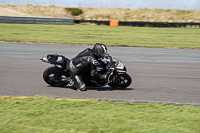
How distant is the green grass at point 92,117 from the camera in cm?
473

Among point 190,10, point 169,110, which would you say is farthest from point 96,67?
point 190,10

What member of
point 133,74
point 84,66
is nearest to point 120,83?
point 84,66

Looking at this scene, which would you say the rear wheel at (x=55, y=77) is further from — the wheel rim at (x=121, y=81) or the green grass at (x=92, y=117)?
the green grass at (x=92, y=117)

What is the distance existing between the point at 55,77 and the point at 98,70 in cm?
127

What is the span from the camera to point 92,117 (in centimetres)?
534

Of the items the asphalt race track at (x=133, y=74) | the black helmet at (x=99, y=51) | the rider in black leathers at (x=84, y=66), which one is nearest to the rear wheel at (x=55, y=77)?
the asphalt race track at (x=133, y=74)

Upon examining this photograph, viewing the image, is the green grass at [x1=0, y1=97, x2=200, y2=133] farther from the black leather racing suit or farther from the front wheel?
the front wheel

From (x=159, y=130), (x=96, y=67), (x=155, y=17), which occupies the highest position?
(x=155, y=17)

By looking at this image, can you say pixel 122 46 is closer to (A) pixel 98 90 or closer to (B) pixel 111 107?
(A) pixel 98 90

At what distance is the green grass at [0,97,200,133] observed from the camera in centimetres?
473

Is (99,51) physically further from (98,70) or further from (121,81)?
(121,81)

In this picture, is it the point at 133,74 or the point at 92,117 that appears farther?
the point at 133,74

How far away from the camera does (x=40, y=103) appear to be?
630 centimetres

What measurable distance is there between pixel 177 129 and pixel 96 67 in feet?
11.5
